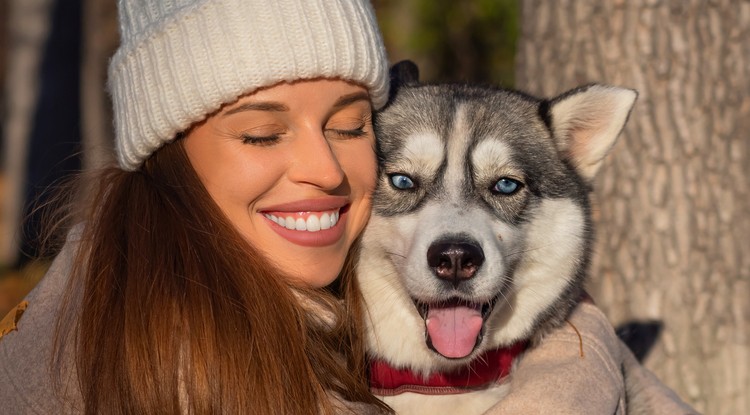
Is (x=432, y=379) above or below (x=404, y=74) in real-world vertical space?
below

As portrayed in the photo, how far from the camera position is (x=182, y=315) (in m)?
2.50

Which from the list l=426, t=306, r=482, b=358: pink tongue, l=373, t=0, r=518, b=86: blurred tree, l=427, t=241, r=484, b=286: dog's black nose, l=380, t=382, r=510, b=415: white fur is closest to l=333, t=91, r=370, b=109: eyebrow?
l=427, t=241, r=484, b=286: dog's black nose

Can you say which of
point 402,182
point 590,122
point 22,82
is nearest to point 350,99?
point 402,182

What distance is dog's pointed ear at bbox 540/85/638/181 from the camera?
3.34 meters

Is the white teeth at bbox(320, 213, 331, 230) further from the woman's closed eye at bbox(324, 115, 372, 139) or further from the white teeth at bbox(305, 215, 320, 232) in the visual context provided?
the woman's closed eye at bbox(324, 115, 372, 139)

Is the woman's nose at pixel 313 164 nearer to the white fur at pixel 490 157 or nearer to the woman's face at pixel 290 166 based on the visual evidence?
the woman's face at pixel 290 166

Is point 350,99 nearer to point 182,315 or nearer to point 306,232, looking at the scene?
point 306,232

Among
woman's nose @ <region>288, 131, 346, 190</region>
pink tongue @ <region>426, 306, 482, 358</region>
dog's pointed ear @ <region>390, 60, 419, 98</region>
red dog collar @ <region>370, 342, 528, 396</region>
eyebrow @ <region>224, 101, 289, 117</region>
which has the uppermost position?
eyebrow @ <region>224, 101, 289, 117</region>

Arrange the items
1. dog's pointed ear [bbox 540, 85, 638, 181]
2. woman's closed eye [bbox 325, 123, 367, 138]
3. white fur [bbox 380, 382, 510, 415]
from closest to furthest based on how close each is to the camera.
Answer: woman's closed eye [bbox 325, 123, 367, 138], white fur [bbox 380, 382, 510, 415], dog's pointed ear [bbox 540, 85, 638, 181]

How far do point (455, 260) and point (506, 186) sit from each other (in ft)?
1.74

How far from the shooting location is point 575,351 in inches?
122

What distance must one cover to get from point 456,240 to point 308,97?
67cm

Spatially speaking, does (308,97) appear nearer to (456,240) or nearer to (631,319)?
(456,240)

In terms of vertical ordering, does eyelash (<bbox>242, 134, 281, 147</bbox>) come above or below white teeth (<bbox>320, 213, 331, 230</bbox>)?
above
